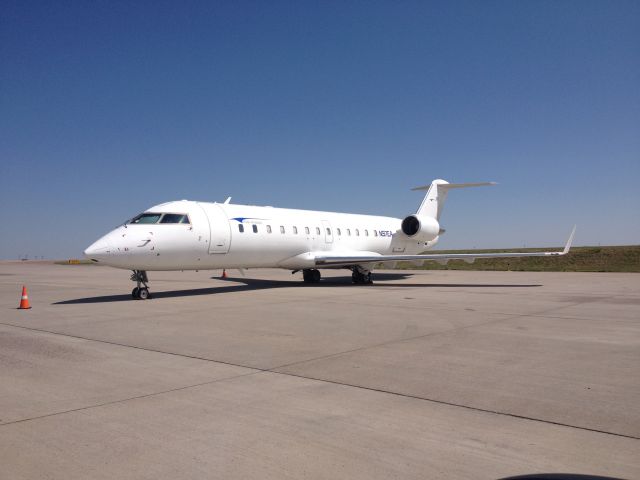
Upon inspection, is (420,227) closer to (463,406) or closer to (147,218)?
(147,218)

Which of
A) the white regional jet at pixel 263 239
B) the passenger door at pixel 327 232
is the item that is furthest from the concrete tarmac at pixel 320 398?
the passenger door at pixel 327 232

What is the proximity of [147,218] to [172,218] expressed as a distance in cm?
71

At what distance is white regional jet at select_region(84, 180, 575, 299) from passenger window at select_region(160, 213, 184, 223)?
32 millimetres

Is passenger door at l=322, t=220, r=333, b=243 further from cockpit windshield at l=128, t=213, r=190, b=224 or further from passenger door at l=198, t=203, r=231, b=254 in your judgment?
cockpit windshield at l=128, t=213, r=190, b=224

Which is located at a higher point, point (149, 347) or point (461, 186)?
point (461, 186)

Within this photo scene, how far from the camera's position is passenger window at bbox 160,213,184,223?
15047 mm

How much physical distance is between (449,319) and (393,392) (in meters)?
5.52

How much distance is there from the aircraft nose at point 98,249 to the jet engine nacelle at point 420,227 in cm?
1536

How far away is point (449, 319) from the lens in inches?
405

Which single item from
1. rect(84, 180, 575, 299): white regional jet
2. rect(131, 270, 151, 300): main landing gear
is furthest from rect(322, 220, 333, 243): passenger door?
rect(131, 270, 151, 300): main landing gear

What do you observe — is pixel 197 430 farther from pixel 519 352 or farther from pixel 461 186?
pixel 461 186

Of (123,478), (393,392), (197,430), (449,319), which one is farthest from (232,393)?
(449,319)

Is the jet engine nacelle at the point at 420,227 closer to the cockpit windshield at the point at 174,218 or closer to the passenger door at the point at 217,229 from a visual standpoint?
the passenger door at the point at 217,229

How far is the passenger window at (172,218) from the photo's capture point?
15.0m
